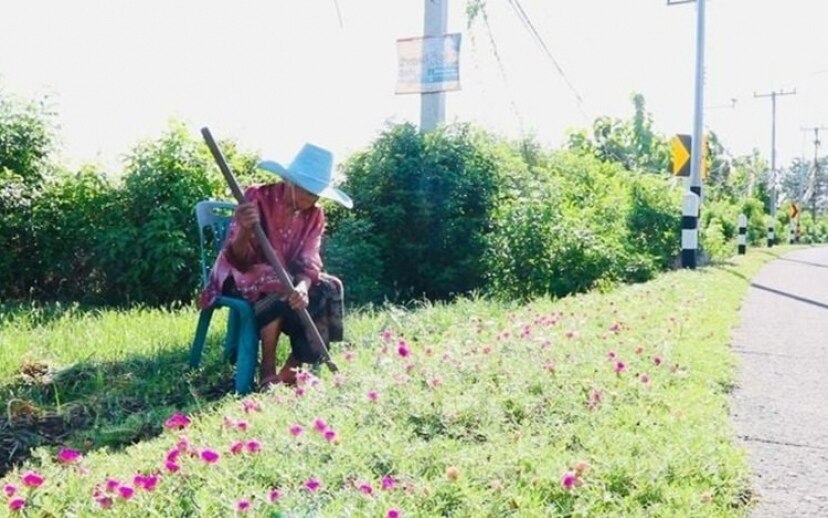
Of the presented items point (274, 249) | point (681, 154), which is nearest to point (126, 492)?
point (274, 249)

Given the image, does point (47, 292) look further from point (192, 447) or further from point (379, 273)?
point (192, 447)

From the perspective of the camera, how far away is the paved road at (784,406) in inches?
105

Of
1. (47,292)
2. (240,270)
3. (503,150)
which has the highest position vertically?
(503,150)

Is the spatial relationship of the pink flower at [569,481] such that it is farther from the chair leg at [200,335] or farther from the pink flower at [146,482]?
the chair leg at [200,335]

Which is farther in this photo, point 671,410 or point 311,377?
point 311,377

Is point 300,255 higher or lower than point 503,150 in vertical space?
lower

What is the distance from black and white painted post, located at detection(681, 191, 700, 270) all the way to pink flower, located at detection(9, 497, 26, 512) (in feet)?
36.1

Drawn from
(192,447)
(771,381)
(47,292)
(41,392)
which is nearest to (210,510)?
(192,447)

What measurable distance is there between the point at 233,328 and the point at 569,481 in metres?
2.61

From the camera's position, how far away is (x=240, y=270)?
14.1ft

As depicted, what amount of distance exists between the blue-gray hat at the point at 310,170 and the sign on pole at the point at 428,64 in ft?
18.4

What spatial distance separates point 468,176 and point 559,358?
16.9 feet

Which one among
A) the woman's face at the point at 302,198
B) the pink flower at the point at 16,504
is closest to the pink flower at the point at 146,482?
the pink flower at the point at 16,504

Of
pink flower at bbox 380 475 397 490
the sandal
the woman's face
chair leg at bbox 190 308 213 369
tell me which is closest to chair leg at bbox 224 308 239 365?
chair leg at bbox 190 308 213 369
